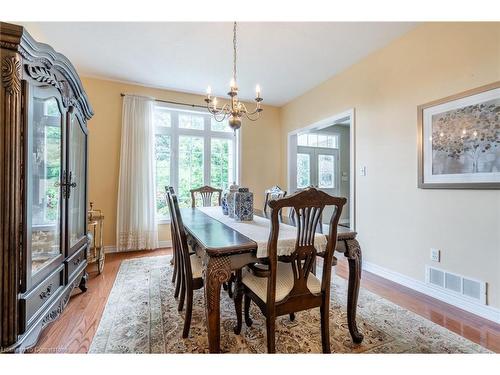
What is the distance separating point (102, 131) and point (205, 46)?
2.10m

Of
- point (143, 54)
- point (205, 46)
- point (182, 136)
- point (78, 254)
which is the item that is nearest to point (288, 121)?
point (182, 136)

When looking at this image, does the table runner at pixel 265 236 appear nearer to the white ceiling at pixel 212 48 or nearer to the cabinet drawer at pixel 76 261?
the cabinet drawer at pixel 76 261

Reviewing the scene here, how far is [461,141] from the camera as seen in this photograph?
2035 millimetres

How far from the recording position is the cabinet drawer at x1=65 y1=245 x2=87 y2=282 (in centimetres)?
189

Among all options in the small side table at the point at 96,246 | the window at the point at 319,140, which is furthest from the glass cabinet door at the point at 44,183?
the window at the point at 319,140

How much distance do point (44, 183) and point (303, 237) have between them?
5.70 ft

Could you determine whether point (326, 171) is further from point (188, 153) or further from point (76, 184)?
point (76, 184)

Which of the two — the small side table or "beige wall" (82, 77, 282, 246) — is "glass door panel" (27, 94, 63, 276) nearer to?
the small side table

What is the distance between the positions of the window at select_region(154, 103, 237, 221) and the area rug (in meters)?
2.15

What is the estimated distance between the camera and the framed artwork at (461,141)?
185 centimetres

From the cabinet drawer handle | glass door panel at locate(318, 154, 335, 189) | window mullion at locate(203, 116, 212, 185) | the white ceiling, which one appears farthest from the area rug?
glass door panel at locate(318, 154, 335, 189)

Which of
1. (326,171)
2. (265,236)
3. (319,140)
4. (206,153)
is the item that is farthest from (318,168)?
(265,236)

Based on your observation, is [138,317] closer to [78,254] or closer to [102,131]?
[78,254]

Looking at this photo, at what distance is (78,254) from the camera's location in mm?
2135
